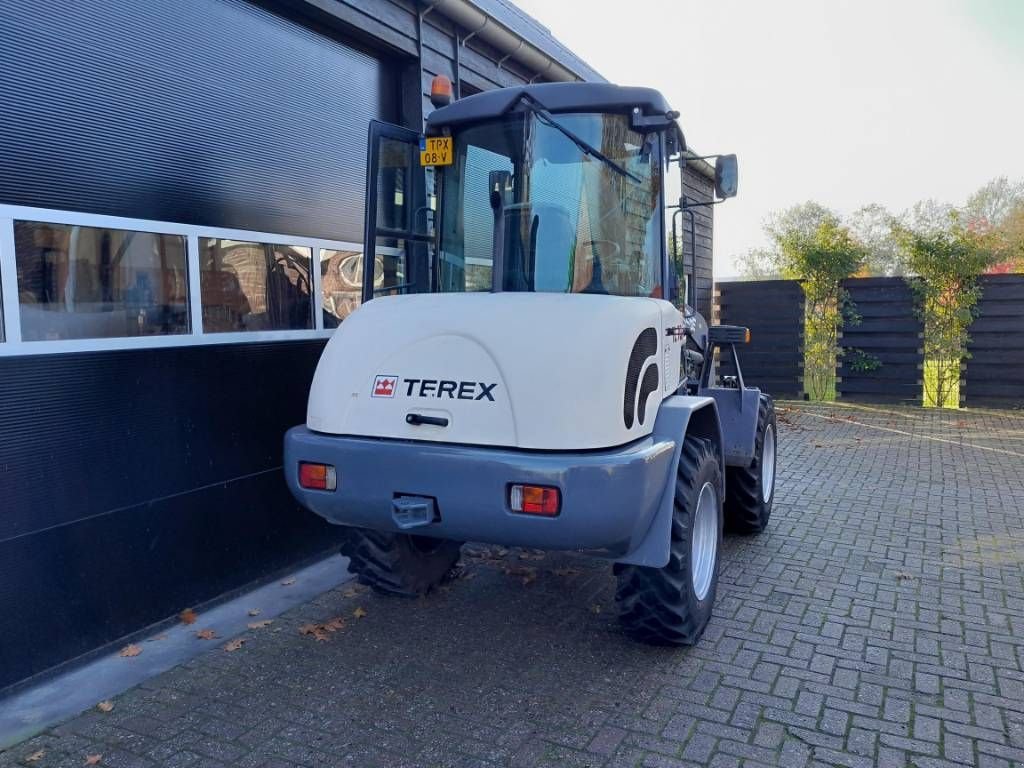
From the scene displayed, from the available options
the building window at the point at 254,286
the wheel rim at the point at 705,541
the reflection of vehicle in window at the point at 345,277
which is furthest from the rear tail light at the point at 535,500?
the reflection of vehicle in window at the point at 345,277

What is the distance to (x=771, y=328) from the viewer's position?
12.8 m

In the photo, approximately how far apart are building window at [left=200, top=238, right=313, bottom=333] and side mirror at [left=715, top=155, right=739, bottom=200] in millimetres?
2572

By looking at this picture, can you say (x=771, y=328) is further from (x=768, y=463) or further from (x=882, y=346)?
(x=768, y=463)

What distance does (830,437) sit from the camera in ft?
31.6

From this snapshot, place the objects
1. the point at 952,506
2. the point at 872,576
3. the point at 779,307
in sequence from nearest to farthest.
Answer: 1. the point at 872,576
2. the point at 952,506
3. the point at 779,307

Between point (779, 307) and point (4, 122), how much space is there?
11417mm

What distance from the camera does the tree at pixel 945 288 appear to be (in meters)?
11.4

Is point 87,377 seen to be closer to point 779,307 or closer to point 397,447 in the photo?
point 397,447

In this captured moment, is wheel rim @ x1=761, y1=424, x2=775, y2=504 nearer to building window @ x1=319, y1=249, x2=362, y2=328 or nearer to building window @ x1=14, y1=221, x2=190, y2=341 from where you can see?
building window @ x1=319, y1=249, x2=362, y2=328

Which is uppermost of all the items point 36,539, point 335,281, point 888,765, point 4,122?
point 4,122

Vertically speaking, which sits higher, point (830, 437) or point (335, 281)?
point (335, 281)

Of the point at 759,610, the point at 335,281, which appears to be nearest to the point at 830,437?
the point at 759,610

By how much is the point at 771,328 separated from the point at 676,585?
10098 mm

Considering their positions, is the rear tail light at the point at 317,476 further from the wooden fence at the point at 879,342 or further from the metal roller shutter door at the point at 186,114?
the wooden fence at the point at 879,342
